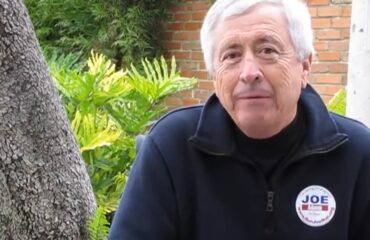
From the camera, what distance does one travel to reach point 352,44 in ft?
9.20

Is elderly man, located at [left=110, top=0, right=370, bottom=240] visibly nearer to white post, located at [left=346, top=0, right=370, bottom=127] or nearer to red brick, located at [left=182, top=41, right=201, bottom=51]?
white post, located at [left=346, top=0, right=370, bottom=127]

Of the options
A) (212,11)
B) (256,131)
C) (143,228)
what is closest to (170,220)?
(143,228)

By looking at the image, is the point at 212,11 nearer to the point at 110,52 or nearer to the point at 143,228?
the point at 143,228

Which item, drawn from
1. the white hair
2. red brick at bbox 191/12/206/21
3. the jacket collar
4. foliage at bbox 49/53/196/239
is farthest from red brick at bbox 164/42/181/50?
the white hair

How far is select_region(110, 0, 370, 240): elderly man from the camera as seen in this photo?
197cm

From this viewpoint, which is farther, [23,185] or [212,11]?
[23,185]

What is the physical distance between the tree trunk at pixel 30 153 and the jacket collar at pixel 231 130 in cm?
107

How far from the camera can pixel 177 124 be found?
6.88ft

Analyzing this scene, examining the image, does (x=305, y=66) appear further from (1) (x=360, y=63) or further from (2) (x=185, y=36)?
(2) (x=185, y=36)

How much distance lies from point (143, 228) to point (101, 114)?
218 cm

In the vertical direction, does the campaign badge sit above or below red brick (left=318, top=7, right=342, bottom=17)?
below

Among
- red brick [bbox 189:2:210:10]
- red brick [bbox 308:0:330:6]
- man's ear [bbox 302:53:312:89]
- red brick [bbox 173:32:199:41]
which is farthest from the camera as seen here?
red brick [bbox 173:32:199:41]

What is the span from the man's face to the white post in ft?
2.85

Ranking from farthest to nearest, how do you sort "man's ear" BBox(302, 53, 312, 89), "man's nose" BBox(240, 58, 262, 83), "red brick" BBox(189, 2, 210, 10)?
"red brick" BBox(189, 2, 210, 10) < "man's ear" BBox(302, 53, 312, 89) < "man's nose" BBox(240, 58, 262, 83)
